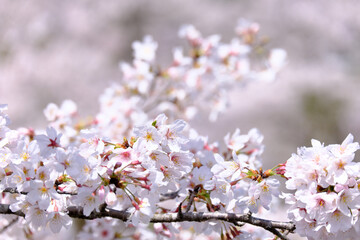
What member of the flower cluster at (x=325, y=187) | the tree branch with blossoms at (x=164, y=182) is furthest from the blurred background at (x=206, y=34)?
the flower cluster at (x=325, y=187)

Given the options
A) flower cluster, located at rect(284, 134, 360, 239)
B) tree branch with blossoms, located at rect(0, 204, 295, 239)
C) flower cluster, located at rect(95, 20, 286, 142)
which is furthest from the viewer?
flower cluster, located at rect(95, 20, 286, 142)

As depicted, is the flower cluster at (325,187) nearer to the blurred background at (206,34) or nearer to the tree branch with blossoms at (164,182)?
the tree branch with blossoms at (164,182)

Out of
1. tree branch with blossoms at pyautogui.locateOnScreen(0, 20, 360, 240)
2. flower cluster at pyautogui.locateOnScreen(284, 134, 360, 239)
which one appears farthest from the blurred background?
flower cluster at pyautogui.locateOnScreen(284, 134, 360, 239)

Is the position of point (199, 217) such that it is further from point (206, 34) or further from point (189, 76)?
point (206, 34)

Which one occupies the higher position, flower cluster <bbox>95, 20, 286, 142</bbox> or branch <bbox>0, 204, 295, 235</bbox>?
flower cluster <bbox>95, 20, 286, 142</bbox>

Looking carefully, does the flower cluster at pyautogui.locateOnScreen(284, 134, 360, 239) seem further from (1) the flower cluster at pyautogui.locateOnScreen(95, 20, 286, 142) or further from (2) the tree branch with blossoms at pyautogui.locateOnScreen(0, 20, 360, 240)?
(1) the flower cluster at pyautogui.locateOnScreen(95, 20, 286, 142)

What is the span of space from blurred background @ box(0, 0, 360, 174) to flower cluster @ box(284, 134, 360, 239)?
20.5 ft

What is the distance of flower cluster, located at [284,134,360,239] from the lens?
132 centimetres

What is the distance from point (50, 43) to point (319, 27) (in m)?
5.53

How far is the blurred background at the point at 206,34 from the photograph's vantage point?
8.13 metres

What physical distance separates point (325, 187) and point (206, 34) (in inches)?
375

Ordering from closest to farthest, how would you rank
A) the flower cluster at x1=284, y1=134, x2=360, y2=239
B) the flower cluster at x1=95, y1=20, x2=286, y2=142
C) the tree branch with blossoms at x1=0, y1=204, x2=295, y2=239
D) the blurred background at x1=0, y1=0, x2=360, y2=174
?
1. the flower cluster at x1=284, y1=134, x2=360, y2=239
2. the tree branch with blossoms at x1=0, y1=204, x2=295, y2=239
3. the flower cluster at x1=95, y1=20, x2=286, y2=142
4. the blurred background at x1=0, y1=0, x2=360, y2=174

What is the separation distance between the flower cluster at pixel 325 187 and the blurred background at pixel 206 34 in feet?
20.5

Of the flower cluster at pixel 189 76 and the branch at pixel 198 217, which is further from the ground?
the flower cluster at pixel 189 76
